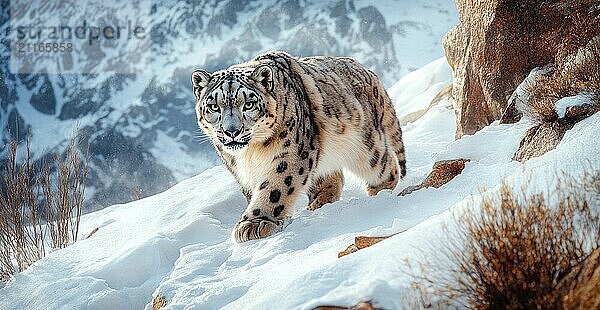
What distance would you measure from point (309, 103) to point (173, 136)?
369 feet

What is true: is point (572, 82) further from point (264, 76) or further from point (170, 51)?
point (170, 51)

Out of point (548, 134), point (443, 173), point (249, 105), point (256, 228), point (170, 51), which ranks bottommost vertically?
point (443, 173)

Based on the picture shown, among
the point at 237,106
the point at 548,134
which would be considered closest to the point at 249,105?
the point at 237,106

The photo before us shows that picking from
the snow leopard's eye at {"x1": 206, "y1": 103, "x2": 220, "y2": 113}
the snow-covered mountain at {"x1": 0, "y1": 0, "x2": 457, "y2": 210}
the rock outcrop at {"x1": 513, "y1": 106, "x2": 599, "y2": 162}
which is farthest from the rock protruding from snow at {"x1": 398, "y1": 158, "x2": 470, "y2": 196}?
the snow-covered mountain at {"x1": 0, "y1": 0, "x2": 457, "y2": 210}

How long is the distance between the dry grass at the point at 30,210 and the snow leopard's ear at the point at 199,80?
525cm

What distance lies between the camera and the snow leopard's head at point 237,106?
532 cm

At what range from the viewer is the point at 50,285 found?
602 cm

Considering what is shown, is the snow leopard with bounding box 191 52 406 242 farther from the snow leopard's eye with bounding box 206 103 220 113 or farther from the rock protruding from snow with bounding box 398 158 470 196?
the rock protruding from snow with bounding box 398 158 470 196

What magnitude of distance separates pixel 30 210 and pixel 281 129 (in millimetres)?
6808

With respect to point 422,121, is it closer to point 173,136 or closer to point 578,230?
→ point 578,230

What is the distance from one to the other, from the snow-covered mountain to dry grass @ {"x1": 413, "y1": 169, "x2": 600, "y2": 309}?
88804 mm

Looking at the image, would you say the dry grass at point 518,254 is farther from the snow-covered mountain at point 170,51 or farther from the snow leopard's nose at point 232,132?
the snow-covered mountain at point 170,51

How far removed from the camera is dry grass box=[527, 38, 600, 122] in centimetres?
449

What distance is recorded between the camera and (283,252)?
4.76 meters
